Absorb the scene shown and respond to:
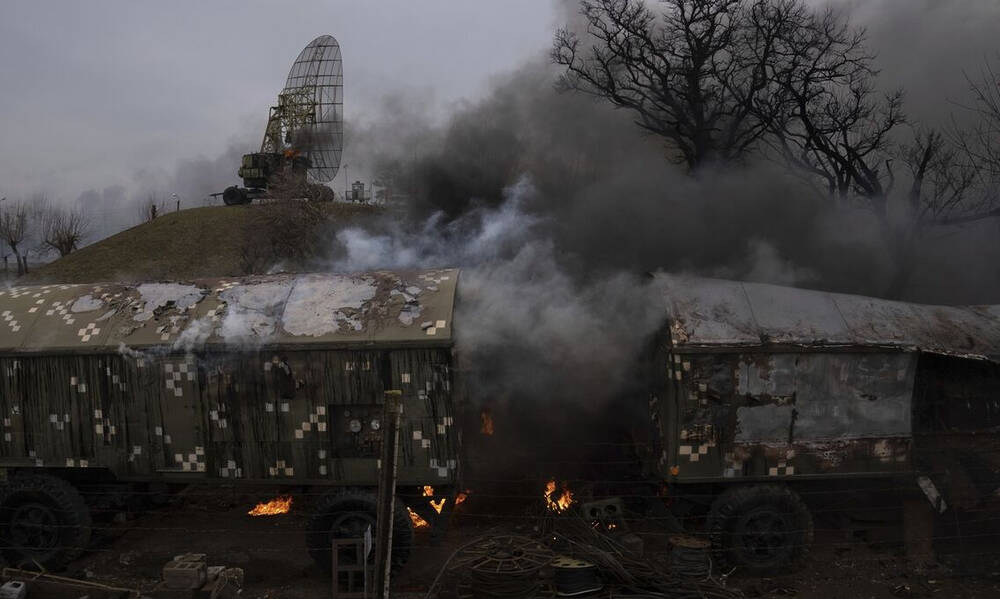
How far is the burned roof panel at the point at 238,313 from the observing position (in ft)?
24.4

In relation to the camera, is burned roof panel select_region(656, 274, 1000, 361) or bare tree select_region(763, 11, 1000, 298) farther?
bare tree select_region(763, 11, 1000, 298)

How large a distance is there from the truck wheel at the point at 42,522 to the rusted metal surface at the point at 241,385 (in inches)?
11.4

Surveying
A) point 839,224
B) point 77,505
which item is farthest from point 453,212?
point 77,505

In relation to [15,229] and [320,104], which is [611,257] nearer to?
[320,104]

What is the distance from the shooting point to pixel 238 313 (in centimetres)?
771

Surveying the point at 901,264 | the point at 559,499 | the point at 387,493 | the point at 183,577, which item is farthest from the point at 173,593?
the point at 901,264

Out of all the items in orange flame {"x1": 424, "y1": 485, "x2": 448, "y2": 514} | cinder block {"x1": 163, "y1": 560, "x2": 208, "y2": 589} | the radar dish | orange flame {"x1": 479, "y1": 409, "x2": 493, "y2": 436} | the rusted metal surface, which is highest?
the radar dish

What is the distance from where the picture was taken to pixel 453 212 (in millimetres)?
14836

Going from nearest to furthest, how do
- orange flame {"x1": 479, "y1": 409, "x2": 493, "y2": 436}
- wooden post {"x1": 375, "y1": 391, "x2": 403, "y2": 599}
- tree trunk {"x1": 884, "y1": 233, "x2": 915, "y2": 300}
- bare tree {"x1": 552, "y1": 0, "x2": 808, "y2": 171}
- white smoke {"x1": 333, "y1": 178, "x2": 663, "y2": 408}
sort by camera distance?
1. wooden post {"x1": 375, "y1": 391, "x2": 403, "y2": 599}
2. white smoke {"x1": 333, "y1": 178, "x2": 663, "y2": 408}
3. orange flame {"x1": 479, "y1": 409, "x2": 493, "y2": 436}
4. tree trunk {"x1": 884, "y1": 233, "x2": 915, "y2": 300}
5. bare tree {"x1": 552, "y1": 0, "x2": 808, "y2": 171}

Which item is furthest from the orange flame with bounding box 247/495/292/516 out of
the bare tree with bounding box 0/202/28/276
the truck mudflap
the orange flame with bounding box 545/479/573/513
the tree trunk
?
the bare tree with bounding box 0/202/28/276

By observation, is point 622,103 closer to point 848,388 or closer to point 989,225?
point 989,225

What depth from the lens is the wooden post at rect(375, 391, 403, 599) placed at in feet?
15.4

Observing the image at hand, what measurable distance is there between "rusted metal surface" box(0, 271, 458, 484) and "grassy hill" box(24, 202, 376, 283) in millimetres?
21212

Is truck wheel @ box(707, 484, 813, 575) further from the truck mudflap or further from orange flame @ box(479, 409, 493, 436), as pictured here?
orange flame @ box(479, 409, 493, 436)
